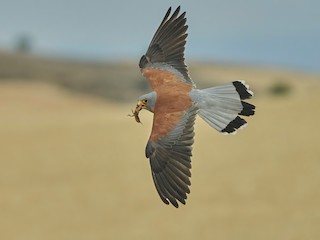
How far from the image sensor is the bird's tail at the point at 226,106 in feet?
22.4

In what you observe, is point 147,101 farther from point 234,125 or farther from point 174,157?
point 234,125

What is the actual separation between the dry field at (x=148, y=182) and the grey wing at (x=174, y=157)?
11017 mm

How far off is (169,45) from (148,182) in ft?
57.4

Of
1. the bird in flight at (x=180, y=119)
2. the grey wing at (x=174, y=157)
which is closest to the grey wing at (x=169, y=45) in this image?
the bird in flight at (x=180, y=119)

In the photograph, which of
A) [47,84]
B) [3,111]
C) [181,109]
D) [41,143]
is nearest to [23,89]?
[47,84]

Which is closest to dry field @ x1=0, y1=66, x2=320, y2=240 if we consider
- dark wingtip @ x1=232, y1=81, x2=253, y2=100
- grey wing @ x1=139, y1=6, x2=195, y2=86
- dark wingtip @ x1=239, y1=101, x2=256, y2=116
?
grey wing @ x1=139, y1=6, x2=195, y2=86

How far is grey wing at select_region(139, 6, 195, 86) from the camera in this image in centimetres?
759

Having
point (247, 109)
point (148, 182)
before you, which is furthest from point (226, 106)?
point (148, 182)

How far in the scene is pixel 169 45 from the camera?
767 centimetres

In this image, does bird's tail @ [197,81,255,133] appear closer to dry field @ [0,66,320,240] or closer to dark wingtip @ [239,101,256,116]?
dark wingtip @ [239,101,256,116]

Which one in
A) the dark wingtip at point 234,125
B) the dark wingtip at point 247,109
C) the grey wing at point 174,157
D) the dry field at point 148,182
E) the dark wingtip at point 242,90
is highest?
the dark wingtip at point 242,90

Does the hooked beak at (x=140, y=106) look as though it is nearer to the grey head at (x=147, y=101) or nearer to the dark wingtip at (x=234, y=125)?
the grey head at (x=147, y=101)

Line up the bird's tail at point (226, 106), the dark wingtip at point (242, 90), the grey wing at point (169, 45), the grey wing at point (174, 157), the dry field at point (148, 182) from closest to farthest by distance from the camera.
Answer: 1. the grey wing at point (174, 157)
2. the bird's tail at point (226, 106)
3. the dark wingtip at point (242, 90)
4. the grey wing at point (169, 45)
5. the dry field at point (148, 182)

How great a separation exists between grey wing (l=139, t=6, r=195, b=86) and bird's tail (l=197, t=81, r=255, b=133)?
0.51m
